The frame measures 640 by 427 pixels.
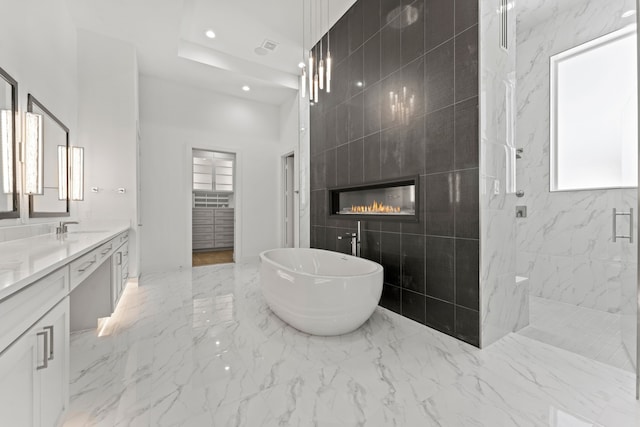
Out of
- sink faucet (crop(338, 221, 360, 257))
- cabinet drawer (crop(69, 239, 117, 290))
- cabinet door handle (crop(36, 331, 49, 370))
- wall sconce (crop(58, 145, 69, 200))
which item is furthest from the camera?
sink faucet (crop(338, 221, 360, 257))

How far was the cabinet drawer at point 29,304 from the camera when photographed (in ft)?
2.26

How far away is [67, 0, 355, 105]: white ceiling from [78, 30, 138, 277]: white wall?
0.81 ft

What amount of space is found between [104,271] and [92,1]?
2769mm

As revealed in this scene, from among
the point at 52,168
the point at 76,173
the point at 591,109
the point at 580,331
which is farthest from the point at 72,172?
the point at 591,109

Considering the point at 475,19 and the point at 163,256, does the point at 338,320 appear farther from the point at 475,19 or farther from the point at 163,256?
the point at 163,256

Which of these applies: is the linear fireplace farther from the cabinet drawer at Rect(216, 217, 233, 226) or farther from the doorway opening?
the cabinet drawer at Rect(216, 217, 233, 226)

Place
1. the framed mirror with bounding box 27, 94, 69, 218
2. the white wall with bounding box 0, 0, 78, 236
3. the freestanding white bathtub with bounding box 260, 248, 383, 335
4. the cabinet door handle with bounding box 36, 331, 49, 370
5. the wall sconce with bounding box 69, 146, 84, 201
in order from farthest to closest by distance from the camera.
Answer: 1. the wall sconce with bounding box 69, 146, 84, 201
2. the framed mirror with bounding box 27, 94, 69, 218
3. the freestanding white bathtub with bounding box 260, 248, 383, 335
4. the white wall with bounding box 0, 0, 78, 236
5. the cabinet door handle with bounding box 36, 331, 49, 370

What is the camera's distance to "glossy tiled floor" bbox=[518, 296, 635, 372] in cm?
188

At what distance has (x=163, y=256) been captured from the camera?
4402 mm

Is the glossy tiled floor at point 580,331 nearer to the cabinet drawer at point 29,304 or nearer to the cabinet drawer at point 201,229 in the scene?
the cabinet drawer at point 29,304

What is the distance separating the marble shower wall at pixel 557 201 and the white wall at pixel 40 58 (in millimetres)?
4444

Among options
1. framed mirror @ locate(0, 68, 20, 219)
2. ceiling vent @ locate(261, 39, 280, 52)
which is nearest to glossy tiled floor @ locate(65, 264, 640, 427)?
framed mirror @ locate(0, 68, 20, 219)

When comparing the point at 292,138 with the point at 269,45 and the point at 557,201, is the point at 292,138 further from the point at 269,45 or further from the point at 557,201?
the point at 557,201

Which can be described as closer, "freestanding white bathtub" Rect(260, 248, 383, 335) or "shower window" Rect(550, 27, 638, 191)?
"freestanding white bathtub" Rect(260, 248, 383, 335)
